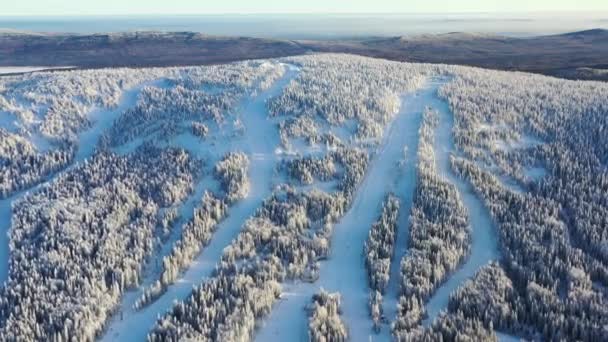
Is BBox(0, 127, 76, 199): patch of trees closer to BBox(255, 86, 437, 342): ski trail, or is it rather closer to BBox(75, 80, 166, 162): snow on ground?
BBox(75, 80, 166, 162): snow on ground

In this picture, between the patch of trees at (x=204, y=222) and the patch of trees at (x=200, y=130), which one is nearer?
the patch of trees at (x=204, y=222)

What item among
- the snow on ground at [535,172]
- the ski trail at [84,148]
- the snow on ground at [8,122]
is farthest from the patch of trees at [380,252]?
the snow on ground at [8,122]

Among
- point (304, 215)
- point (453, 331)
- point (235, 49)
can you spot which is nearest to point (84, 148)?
point (304, 215)

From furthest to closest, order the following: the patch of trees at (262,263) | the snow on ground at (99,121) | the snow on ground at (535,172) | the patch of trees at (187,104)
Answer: the patch of trees at (187,104) → the snow on ground at (99,121) → the snow on ground at (535,172) → the patch of trees at (262,263)

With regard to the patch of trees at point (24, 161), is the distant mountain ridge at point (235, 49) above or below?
above

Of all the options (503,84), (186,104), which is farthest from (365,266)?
(503,84)

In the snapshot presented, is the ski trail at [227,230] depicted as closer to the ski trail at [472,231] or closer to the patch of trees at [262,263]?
the patch of trees at [262,263]
